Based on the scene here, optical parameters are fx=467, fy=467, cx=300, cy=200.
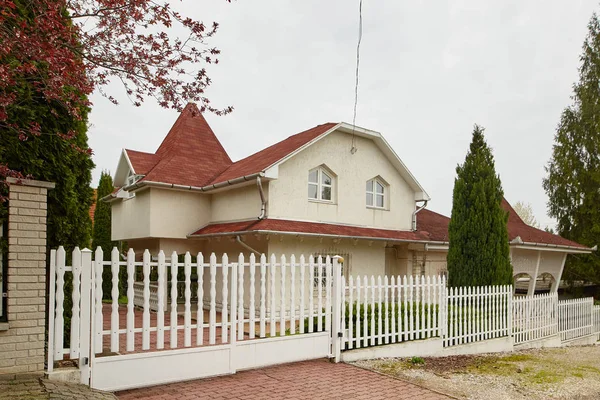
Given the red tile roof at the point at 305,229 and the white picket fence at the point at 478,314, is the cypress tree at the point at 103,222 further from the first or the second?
the white picket fence at the point at 478,314

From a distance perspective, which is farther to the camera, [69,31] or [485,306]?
[485,306]

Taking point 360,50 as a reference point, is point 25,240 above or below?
below

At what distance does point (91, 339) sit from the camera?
6.48 metres

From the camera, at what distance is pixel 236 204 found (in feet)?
52.7

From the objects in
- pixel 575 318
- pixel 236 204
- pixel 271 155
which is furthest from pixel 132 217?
pixel 575 318

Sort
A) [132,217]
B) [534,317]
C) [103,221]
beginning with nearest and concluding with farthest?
[534,317], [132,217], [103,221]

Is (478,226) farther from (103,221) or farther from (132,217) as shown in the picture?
(103,221)

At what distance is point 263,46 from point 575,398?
9.78m

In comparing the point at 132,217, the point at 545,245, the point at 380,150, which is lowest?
the point at 545,245

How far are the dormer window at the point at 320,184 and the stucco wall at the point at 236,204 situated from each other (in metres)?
1.96

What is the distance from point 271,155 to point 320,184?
1.96 meters

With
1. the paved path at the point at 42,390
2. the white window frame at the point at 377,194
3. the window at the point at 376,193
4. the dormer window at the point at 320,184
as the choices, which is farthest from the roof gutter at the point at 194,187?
the paved path at the point at 42,390

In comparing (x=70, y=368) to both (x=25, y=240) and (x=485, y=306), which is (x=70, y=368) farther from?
(x=485, y=306)

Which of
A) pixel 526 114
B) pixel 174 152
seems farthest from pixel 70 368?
pixel 526 114
